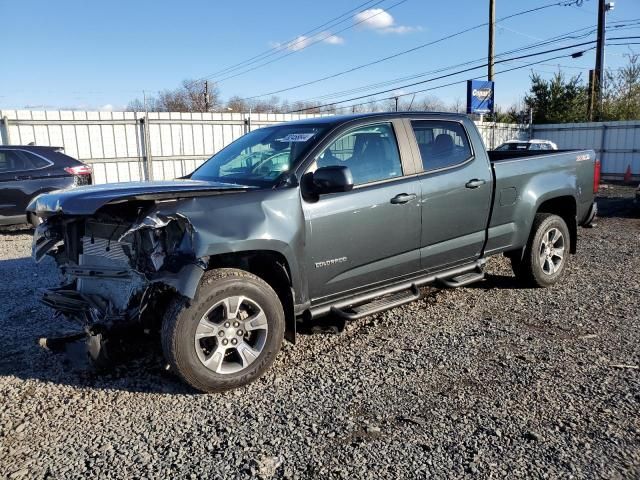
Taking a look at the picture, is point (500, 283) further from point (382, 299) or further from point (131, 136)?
point (131, 136)

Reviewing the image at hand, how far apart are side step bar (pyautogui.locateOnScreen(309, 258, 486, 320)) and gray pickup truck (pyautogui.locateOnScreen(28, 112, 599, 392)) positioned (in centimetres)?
1

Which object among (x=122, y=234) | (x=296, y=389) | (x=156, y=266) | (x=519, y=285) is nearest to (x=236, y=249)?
(x=156, y=266)

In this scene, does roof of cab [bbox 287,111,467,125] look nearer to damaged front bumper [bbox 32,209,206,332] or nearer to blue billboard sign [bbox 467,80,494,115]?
damaged front bumper [bbox 32,209,206,332]

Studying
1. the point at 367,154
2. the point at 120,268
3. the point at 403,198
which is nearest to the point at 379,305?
the point at 403,198

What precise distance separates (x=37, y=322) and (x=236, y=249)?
2.63m

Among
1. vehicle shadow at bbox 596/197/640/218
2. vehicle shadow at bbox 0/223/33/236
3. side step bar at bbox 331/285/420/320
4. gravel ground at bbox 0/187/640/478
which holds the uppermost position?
side step bar at bbox 331/285/420/320

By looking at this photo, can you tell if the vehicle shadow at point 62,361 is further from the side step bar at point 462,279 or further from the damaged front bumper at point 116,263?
the side step bar at point 462,279

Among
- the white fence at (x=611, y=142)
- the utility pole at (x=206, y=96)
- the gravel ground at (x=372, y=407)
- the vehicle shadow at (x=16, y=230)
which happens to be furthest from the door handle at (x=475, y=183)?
the utility pole at (x=206, y=96)

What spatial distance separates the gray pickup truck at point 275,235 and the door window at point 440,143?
0.01 m

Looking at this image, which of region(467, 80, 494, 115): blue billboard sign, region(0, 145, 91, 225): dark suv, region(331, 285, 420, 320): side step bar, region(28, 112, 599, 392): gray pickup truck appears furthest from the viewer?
region(467, 80, 494, 115): blue billboard sign

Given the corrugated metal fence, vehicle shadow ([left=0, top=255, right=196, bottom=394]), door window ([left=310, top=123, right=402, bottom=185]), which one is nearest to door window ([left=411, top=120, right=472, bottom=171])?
door window ([left=310, top=123, right=402, bottom=185])

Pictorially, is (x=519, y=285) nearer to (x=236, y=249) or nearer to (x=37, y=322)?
(x=236, y=249)

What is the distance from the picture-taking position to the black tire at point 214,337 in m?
3.29

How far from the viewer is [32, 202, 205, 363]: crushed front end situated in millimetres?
3277
